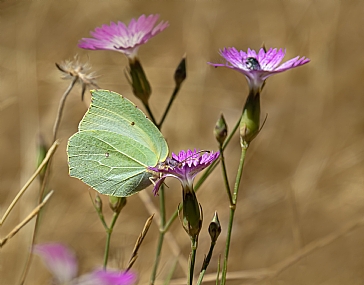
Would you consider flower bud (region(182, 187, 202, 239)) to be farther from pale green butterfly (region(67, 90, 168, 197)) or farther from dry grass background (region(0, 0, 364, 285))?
dry grass background (region(0, 0, 364, 285))

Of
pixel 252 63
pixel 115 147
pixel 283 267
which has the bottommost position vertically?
pixel 283 267

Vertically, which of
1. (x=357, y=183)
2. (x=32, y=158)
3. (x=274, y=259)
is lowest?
(x=274, y=259)

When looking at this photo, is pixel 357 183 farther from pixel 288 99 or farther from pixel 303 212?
pixel 288 99

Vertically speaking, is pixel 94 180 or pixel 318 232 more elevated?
pixel 94 180

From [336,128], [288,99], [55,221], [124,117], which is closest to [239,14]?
[288,99]

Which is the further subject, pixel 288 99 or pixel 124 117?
pixel 288 99

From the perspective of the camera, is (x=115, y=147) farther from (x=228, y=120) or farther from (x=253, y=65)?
(x=228, y=120)

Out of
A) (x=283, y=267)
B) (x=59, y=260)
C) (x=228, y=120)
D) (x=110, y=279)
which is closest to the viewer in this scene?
(x=110, y=279)

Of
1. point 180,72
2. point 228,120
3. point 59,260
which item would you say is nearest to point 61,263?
point 59,260
